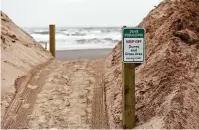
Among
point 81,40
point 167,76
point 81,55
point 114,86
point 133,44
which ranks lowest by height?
point 114,86

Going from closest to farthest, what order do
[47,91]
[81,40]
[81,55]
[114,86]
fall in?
[47,91] < [114,86] < [81,55] < [81,40]

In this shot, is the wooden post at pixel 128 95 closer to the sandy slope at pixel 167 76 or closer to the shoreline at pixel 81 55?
the sandy slope at pixel 167 76

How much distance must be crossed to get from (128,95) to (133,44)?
2.61ft

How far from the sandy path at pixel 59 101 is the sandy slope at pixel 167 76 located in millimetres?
290

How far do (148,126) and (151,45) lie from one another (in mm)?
2635

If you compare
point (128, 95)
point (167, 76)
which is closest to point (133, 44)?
point (128, 95)

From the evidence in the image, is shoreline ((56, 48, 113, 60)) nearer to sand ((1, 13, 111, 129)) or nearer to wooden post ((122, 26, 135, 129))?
sand ((1, 13, 111, 129))

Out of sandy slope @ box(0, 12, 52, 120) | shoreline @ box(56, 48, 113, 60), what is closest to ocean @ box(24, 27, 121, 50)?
shoreline @ box(56, 48, 113, 60)

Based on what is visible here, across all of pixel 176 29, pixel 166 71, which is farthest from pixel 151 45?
pixel 166 71

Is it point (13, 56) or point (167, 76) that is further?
point (13, 56)

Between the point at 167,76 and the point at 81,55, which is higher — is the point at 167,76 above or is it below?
below

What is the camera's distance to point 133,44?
5480mm

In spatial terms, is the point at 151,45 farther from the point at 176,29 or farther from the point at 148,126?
the point at 148,126

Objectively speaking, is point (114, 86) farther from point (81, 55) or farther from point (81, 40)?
point (81, 40)
